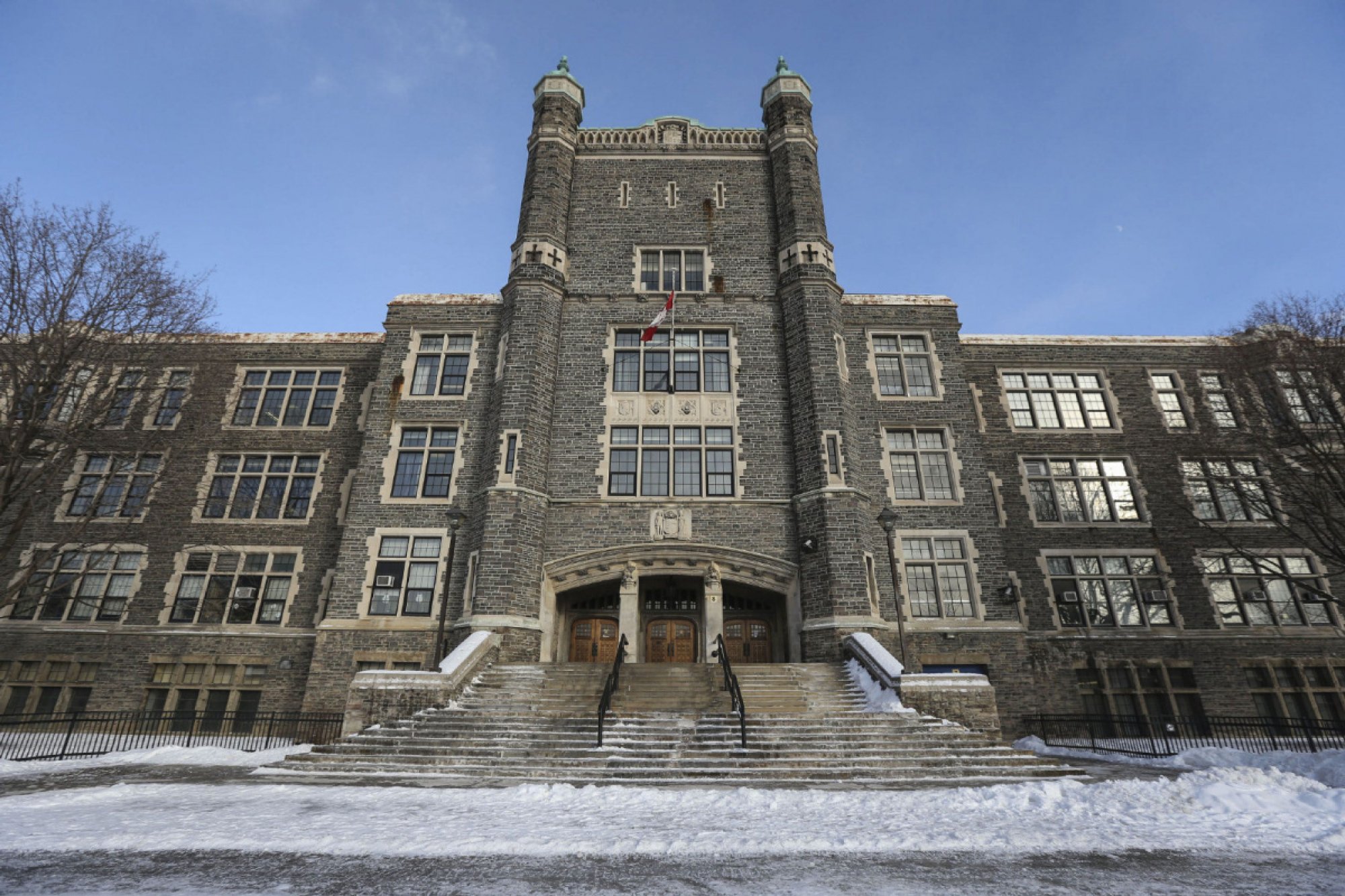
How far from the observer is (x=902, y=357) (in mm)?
20766

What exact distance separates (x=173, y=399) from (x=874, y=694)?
77.6ft

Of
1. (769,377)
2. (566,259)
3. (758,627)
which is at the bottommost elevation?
(758,627)

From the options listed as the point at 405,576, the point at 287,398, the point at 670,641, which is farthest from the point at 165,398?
the point at 670,641

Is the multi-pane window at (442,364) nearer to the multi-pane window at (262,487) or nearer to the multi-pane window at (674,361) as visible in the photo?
the multi-pane window at (262,487)

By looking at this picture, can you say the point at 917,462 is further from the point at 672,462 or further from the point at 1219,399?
the point at 1219,399

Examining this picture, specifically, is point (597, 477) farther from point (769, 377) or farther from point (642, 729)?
point (642, 729)

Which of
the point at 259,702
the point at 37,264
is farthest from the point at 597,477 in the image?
the point at 37,264

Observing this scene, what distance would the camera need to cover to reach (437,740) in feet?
36.4

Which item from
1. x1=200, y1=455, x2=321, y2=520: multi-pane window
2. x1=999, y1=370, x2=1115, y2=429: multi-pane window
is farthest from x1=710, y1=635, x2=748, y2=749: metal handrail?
x1=200, y1=455, x2=321, y2=520: multi-pane window

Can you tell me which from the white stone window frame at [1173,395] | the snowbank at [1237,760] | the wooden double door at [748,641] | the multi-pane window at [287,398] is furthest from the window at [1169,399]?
the multi-pane window at [287,398]

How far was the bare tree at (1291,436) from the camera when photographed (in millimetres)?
15352

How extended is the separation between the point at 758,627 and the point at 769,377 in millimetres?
7526

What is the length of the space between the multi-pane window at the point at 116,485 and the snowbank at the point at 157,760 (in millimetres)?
9687

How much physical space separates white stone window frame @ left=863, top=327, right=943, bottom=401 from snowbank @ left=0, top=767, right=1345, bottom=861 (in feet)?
42.3
